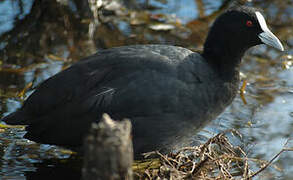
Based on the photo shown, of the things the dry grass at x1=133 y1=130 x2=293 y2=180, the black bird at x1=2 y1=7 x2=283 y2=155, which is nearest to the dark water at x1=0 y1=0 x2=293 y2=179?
the dry grass at x1=133 y1=130 x2=293 y2=180

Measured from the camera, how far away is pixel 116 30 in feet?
23.3

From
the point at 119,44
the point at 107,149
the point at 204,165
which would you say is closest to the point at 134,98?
the point at 204,165

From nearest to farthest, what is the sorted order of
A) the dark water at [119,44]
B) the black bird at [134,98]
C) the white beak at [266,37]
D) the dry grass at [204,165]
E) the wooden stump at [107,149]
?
1. the wooden stump at [107,149]
2. the dry grass at [204,165]
3. the black bird at [134,98]
4. the white beak at [266,37]
5. the dark water at [119,44]

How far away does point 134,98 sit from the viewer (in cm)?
A: 421

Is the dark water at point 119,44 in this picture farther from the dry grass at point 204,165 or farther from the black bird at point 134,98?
the black bird at point 134,98

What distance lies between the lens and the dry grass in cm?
402

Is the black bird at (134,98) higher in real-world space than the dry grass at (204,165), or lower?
higher

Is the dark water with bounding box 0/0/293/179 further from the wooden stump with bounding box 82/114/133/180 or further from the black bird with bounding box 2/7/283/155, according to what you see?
the wooden stump with bounding box 82/114/133/180

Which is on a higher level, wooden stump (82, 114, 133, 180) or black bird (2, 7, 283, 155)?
wooden stump (82, 114, 133, 180)

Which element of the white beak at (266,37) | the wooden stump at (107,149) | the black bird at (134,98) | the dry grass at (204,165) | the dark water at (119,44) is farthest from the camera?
the dark water at (119,44)

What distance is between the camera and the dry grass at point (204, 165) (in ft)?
13.2

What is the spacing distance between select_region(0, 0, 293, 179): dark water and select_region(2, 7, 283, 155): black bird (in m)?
0.47

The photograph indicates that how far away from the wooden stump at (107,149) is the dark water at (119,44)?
5.79 ft

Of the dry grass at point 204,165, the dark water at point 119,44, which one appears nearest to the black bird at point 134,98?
the dry grass at point 204,165
